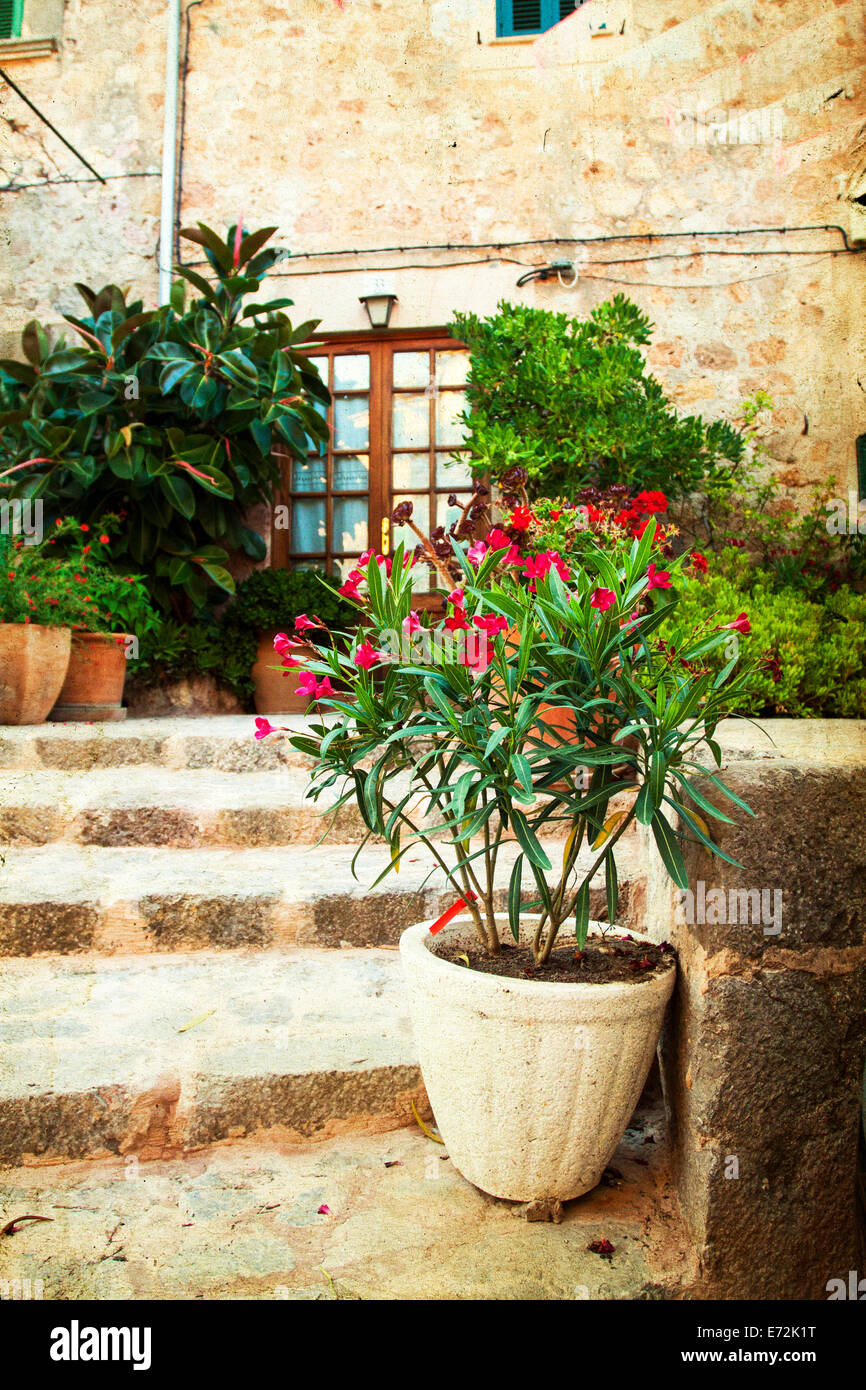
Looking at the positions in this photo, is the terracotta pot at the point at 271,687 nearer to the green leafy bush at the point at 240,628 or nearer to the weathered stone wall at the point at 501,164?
A: the green leafy bush at the point at 240,628

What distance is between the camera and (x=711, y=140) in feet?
18.1

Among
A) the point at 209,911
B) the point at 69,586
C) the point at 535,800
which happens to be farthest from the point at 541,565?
the point at 69,586

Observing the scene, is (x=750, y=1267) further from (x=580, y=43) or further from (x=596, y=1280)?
(x=580, y=43)

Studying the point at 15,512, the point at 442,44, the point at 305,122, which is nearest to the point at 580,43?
the point at 442,44

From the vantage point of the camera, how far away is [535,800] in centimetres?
154

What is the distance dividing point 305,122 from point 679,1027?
5.96 meters

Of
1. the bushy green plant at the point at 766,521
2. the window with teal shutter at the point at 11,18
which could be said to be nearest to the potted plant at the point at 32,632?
the bushy green plant at the point at 766,521

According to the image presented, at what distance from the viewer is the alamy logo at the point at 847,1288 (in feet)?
4.91

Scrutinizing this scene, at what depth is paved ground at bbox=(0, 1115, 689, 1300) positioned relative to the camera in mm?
1432

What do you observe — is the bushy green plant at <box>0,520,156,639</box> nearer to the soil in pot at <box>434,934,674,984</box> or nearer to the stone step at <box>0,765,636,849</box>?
the stone step at <box>0,765,636,849</box>

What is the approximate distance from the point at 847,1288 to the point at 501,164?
5891 millimetres

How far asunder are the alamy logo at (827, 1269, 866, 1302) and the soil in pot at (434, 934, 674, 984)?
21.4 inches

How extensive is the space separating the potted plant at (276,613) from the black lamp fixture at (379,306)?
1.65 metres
